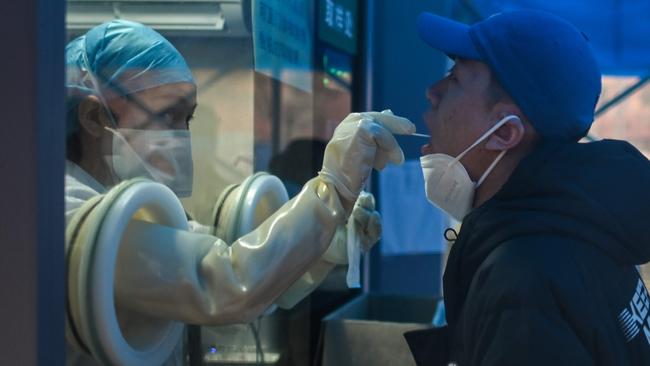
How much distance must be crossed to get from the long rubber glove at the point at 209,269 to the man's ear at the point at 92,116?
0.65 feet

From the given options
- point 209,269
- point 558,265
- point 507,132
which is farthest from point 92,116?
point 558,265

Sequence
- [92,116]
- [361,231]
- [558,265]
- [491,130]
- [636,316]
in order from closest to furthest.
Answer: [558,265], [636,316], [491,130], [92,116], [361,231]

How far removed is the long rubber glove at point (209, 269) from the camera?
1341mm

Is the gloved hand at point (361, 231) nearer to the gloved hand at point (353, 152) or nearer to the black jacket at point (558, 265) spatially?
the gloved hand at point (353, 152)

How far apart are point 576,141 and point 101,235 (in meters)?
0.79

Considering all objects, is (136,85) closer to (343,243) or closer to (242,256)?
(242,256)

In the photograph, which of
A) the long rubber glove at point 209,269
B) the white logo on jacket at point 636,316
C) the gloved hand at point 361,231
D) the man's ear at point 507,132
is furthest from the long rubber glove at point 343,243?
the white logo on jacket at point 636,316

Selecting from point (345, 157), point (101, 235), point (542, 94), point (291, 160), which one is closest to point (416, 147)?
point (291, 160)

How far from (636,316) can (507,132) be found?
0.36m

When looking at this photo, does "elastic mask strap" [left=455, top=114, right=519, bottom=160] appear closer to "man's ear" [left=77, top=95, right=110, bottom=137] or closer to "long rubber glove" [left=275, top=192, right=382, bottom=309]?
"long rubber glove" [left=275, top=192, right=382, bottom=309]

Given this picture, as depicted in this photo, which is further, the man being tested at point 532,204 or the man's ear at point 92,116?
the man's ear at point 92,116

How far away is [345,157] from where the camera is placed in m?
1.54

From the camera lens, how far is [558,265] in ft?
3.65

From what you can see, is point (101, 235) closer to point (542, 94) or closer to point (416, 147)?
point (542, 94)
